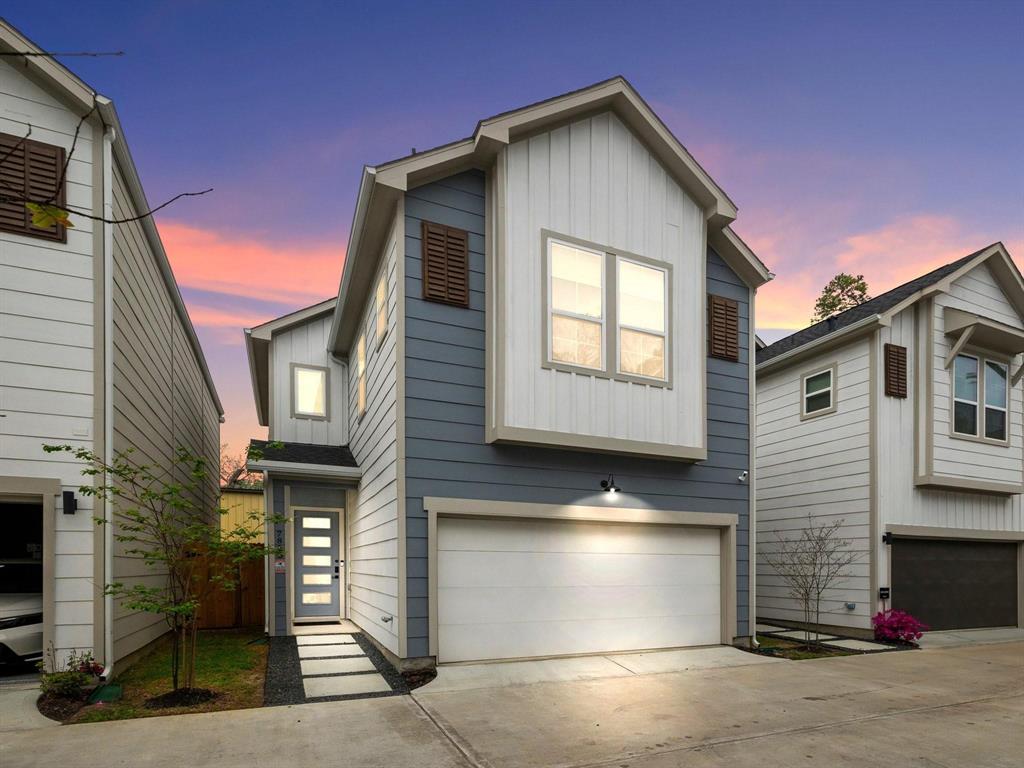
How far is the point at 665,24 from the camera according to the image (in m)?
12.4

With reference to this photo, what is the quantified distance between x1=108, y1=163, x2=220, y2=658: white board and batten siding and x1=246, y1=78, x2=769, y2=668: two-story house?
6.54ft

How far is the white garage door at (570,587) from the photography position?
764cm

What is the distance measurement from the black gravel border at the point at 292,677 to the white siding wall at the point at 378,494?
0.21 m

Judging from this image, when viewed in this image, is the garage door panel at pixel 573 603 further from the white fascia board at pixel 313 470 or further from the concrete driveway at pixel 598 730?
the white fascia board at pixel 313 470

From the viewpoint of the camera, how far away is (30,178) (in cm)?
671

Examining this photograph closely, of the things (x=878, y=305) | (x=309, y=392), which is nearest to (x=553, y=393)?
(x=309, y=392)

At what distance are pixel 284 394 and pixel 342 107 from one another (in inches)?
240

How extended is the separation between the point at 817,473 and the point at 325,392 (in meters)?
9.62

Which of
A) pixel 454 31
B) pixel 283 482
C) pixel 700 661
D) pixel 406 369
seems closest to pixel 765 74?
pixel 454 31

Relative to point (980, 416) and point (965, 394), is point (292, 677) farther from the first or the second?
point (980, 416)

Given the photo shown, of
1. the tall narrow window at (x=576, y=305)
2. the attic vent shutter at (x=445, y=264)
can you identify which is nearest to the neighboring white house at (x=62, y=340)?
the attic vent shutter at (x=445, y=264)

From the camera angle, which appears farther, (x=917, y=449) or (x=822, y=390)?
(x=822, y=390)

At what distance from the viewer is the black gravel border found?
6.25 m

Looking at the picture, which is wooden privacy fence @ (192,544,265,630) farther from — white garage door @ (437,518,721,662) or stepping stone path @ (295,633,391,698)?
white garage door @ (437,518,721,662)
